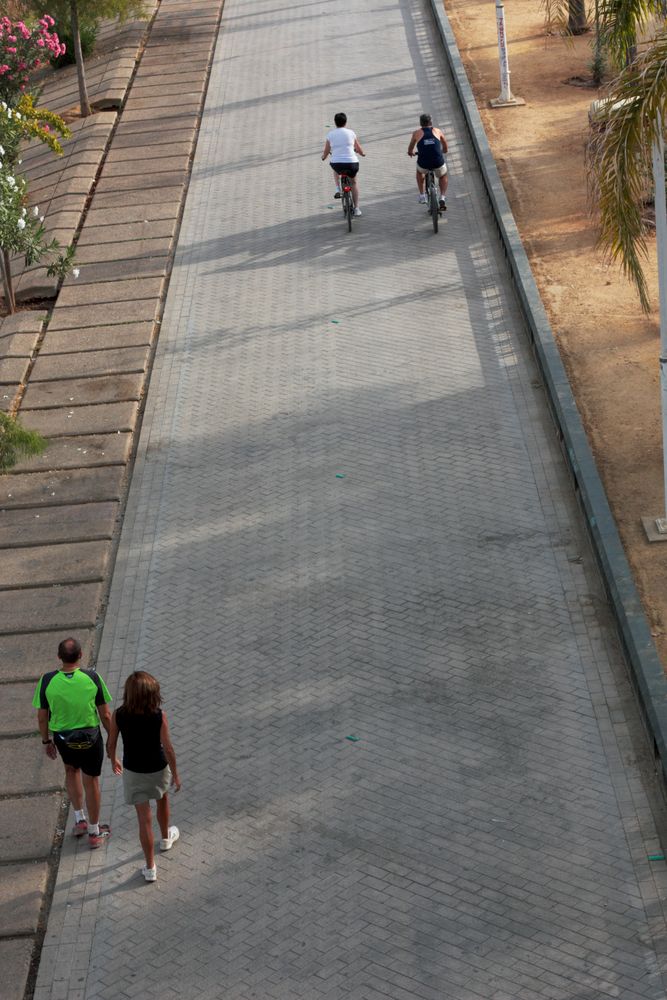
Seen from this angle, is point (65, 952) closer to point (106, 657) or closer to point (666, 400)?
point (106, 657)

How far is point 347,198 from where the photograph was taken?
57.8ft

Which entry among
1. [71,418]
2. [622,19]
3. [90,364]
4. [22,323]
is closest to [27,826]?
[71,418]

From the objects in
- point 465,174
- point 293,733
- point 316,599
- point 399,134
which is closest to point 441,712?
point 293,733

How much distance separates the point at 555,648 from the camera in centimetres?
991

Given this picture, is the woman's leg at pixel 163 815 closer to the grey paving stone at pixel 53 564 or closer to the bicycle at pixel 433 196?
the grey paving stone at pixel 53 564

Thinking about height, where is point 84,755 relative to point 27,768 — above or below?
above

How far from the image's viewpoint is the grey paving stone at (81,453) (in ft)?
43.7

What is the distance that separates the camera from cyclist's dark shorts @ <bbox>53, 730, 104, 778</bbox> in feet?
27.7

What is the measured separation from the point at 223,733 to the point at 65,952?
6.56 ft

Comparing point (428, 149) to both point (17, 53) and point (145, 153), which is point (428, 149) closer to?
point (17, 53)

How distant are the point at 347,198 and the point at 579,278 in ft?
11.1

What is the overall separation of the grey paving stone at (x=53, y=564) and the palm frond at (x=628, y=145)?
16.4 feet

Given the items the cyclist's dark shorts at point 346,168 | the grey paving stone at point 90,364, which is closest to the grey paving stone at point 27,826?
the grey paving stone at point 90,364

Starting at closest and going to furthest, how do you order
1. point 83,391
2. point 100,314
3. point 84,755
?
1. point 84,755
2. point 83,391
3. point 100,314
